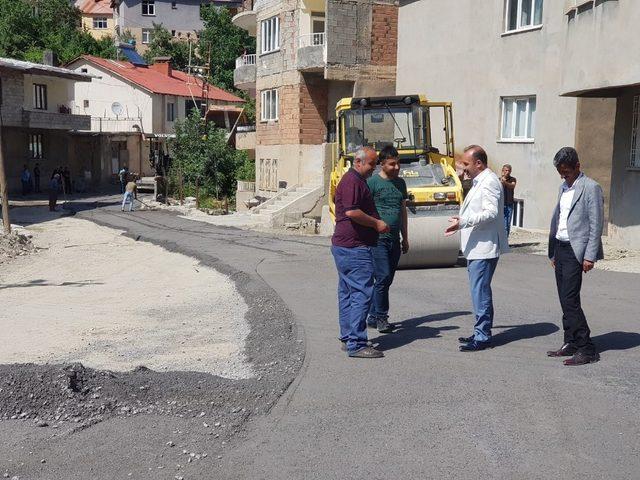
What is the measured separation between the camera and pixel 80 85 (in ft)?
182

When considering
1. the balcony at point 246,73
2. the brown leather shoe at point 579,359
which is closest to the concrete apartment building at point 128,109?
the balcony at point 246,73

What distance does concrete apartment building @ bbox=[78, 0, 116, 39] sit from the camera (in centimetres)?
9819

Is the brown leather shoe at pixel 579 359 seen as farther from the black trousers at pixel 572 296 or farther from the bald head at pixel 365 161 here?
the bald head at pixel 365 161

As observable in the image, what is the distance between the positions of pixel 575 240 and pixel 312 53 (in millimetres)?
25112

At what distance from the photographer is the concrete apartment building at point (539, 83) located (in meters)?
16.3

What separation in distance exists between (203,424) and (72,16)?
3311 inches

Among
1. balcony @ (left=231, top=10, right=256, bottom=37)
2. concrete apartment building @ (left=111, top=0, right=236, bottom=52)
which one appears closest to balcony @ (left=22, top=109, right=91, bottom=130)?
balcony @ (left=231, top=10, right=256, bottom=37)

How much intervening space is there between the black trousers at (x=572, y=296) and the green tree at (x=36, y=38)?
6036cm

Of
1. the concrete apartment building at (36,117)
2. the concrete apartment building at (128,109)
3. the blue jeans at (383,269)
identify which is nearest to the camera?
the blue jeans at (383,269)

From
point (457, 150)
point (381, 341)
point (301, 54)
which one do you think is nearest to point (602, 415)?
point (381, 341)

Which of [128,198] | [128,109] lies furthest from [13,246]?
[128,109]

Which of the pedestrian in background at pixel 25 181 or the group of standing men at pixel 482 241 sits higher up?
the group of standing men at pixel 482 241

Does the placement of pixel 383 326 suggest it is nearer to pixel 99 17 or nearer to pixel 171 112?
pixel 171 112

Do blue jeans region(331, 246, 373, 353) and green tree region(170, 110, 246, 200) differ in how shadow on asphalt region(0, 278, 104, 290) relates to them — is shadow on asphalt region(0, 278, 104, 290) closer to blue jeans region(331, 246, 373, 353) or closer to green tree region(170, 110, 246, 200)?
blue jeans region(331, 246, 373, 353)
